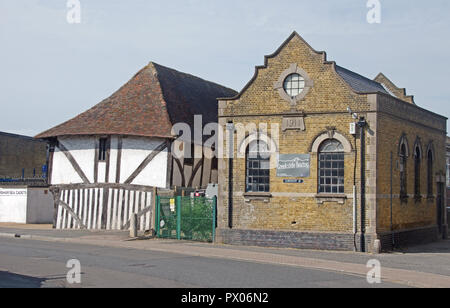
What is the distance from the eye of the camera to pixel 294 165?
23.3 m

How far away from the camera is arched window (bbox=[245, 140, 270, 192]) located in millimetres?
23922

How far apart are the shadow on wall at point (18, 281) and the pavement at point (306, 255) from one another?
6.96 m

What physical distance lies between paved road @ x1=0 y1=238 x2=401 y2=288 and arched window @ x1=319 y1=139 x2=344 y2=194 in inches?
239

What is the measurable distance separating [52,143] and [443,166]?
18.9 metres

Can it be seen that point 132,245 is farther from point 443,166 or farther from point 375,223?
point 443,166

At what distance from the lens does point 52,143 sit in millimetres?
31469

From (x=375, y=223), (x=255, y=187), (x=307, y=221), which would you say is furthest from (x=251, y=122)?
(x=375, y=223)

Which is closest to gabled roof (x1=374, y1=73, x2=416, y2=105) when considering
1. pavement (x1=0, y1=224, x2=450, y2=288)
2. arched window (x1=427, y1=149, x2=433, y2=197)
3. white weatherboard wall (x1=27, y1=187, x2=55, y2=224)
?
arched window (x1=427, y1=149, x2=433, y2=197)

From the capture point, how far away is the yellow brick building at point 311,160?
884 inches

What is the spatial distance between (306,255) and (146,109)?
43.5 feet

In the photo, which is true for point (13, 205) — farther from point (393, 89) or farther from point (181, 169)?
point (393, 89)

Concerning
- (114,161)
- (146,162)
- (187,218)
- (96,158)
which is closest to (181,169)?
(146,162)

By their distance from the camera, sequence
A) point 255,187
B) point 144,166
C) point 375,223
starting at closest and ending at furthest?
point 375,223 → point 255,187 → point 144,166

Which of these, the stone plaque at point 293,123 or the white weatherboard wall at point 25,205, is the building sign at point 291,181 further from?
the white weatherboard wall at point 25,205
